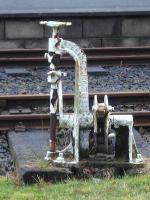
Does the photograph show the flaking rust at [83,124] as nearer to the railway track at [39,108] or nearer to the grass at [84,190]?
the grass at [84,190]

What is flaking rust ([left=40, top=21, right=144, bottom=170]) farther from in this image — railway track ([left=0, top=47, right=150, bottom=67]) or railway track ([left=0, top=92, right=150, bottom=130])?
railway track ([left=0, top=47, right=150, bottom=67])

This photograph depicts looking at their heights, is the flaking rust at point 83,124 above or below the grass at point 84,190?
above

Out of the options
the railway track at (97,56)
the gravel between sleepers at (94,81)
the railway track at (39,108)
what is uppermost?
the railway track at (97,56)

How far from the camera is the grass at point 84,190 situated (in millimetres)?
5656

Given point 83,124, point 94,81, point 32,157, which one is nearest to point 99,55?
point 94,81

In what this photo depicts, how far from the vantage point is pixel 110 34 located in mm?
14219

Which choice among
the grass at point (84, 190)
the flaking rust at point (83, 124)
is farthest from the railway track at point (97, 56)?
the grass at point (84, 190)

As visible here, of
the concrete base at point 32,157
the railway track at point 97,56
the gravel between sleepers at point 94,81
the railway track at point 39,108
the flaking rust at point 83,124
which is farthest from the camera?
the railway track at point 97,56

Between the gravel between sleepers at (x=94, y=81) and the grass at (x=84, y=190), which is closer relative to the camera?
the grass at (x=84, y=190)

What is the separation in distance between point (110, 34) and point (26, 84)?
3682mm

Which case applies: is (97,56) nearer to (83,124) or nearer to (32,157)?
(32,157)

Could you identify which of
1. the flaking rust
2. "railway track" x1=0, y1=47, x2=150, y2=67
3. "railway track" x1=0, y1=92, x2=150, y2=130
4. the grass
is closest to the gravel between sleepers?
"railway track" x1=0, y1=47, x2=150, y2=67

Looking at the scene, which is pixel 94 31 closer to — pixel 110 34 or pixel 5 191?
pixel 110 34

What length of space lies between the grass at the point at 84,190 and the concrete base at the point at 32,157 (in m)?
0.15
